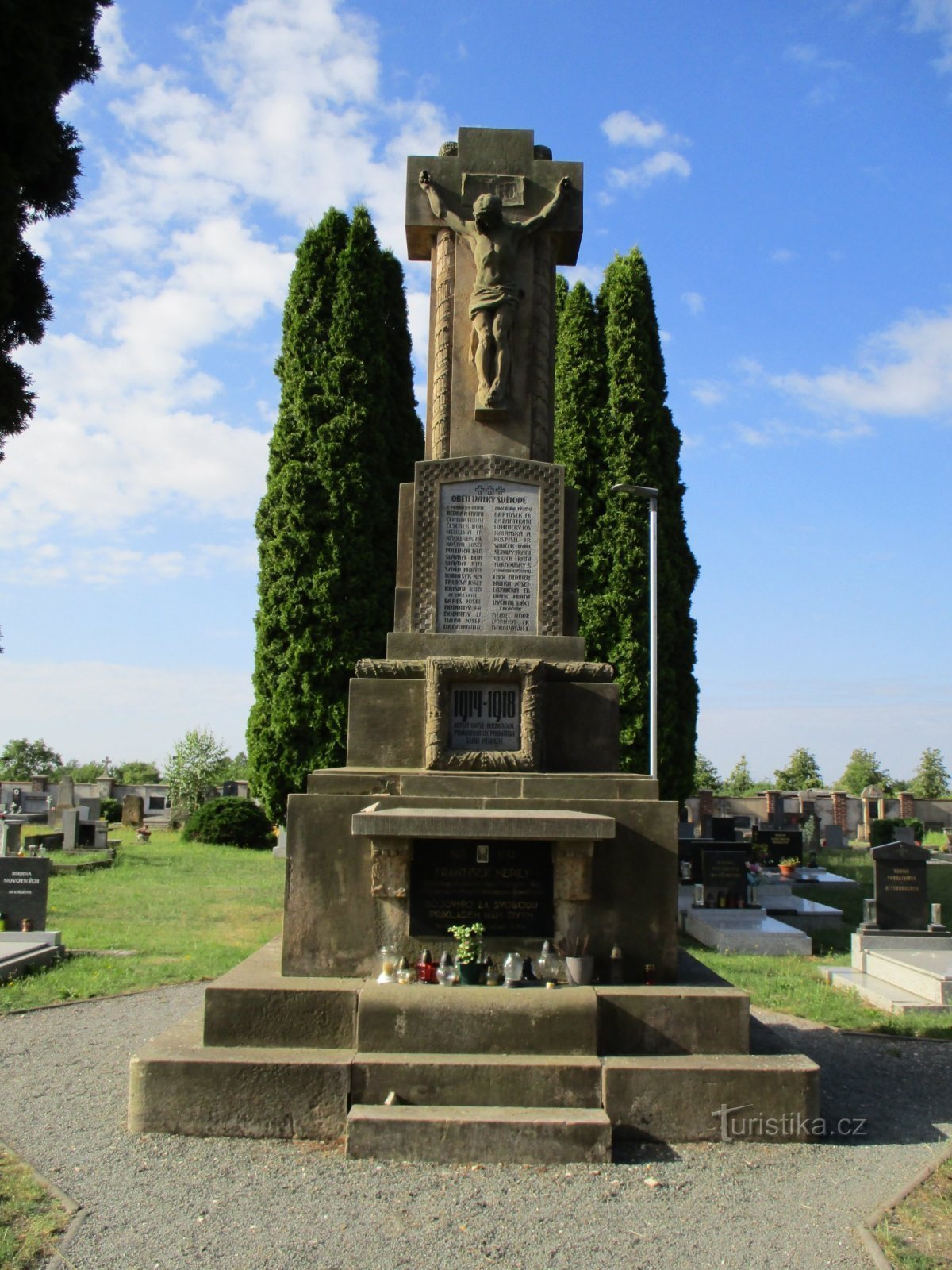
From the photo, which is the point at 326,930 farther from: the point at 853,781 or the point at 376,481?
the point at 853,781

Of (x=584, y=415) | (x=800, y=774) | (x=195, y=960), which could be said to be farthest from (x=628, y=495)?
(x=800, y=774)

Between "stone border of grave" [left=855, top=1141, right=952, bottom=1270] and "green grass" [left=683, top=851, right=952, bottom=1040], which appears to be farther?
"green grass" [left=683, top=851, right=952, bottom=1040]

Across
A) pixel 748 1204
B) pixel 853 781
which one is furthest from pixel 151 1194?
pixel 853 781

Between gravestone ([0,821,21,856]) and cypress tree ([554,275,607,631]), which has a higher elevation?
cypress tree ([554,275,607,631])

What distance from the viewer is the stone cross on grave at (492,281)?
743 centimetres

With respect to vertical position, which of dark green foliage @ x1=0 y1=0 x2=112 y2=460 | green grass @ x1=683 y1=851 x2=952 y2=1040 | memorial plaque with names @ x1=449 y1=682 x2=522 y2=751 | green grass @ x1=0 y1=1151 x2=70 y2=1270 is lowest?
green grass @ x1=683 y1=851 x2=952 y2=1040

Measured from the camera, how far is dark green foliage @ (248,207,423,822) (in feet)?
68.0

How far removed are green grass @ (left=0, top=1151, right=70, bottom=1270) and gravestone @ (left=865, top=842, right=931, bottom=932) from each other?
10.4 metres

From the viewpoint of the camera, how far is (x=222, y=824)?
2609cm

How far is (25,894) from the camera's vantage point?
38.8 ft

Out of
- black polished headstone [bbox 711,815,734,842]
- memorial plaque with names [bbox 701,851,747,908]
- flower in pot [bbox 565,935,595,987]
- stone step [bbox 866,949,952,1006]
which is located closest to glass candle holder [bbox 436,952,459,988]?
flower in pot [bbox 565,935,595,987]

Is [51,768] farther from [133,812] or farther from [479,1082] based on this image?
[479,1082]

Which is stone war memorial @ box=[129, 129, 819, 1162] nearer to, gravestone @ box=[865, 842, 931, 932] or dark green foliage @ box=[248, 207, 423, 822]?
gravestone @ box=[865, 842, 931, 932]

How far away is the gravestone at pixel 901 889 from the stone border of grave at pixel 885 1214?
7.56 m
